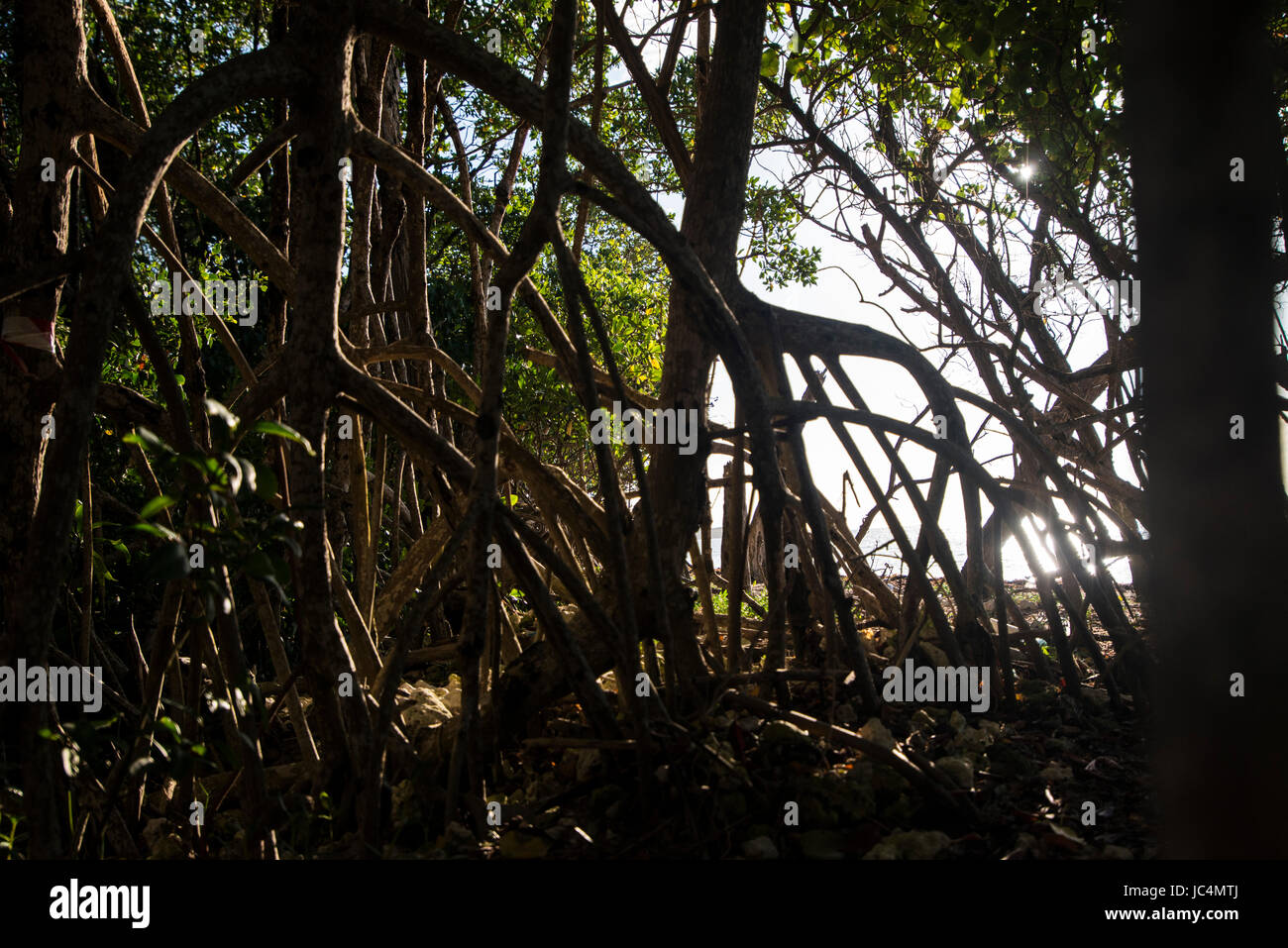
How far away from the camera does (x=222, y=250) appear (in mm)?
6406

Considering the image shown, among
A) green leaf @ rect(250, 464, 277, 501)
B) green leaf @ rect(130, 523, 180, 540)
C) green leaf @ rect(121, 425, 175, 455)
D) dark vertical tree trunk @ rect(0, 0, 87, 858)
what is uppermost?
dark vertical tree trunk @ rect(0, 0, 87, 858)

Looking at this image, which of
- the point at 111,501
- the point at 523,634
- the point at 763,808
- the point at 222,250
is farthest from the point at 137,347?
the point at 763,808

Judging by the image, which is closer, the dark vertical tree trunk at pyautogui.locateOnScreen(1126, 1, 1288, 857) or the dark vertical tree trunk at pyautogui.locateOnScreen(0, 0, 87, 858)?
the dark vertical tree trunk at pyautogui.locateOnScreen(1126, 1, 1288, 857)

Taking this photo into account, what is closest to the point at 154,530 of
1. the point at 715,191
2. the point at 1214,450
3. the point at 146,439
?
the point at 146,439

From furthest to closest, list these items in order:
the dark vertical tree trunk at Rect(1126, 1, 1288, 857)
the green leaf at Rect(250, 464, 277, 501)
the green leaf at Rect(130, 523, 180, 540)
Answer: the green leaf at Rect(250, 464, 277, 501), the green leaf at Rect(130, 523, 180, 540), the dark vertical tree trunk at Rect(1126, 1, 1288, 857)

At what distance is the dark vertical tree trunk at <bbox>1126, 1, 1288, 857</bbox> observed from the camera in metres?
1.08

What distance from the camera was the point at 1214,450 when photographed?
1095mm

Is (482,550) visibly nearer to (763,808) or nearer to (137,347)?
(763,808)

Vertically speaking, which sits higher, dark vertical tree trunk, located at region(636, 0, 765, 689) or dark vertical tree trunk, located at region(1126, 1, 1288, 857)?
dark vertical tree trunk, located at region(636, 0, 765, 689)

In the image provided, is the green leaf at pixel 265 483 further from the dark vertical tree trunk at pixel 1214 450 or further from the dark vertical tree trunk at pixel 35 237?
the dark vertical tree trunk at pixel 1214 450

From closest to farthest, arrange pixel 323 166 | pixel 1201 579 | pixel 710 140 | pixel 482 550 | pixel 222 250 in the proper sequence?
pixel 1201 579, pixel 482 550, pixel 323 166, pixel 710 140, pixel 222 250

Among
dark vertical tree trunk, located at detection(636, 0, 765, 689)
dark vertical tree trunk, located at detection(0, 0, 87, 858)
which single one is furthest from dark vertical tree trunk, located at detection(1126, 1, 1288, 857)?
dark vertical tree trunk, located at detection(0, 0, 87, 858)

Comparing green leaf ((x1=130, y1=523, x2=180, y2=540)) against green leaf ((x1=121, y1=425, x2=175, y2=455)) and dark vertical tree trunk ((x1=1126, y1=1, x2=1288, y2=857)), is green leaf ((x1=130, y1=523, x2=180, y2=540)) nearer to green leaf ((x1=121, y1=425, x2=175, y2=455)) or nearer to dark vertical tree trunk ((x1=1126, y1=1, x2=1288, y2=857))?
green leaf ((x1=121, y1=425, x2=175, y2=455))

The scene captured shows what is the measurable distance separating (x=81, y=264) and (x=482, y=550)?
99 centimetres
